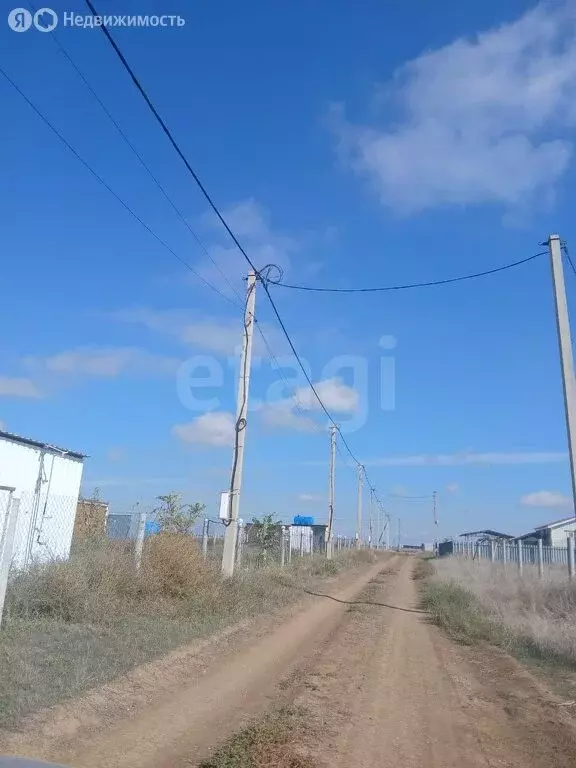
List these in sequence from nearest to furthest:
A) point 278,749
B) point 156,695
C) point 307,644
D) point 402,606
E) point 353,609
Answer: point 278,749
point 156,695
point 307,644
point 353,609
point 402,606

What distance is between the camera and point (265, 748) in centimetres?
511

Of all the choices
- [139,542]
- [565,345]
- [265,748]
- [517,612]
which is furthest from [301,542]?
[265,748]

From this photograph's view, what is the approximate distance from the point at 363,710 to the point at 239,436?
10311mm

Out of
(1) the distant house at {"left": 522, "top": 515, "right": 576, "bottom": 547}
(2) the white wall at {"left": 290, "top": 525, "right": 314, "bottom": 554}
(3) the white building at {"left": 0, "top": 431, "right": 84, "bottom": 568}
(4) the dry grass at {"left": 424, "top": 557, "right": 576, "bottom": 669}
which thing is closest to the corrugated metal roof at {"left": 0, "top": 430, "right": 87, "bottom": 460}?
(3) the white building at {"left": 0, "top": 431, "right": 84, "bottom": 568}

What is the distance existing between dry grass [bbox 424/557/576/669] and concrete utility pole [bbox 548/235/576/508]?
8.61ft

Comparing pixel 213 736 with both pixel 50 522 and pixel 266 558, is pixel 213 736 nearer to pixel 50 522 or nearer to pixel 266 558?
pixel 50 522

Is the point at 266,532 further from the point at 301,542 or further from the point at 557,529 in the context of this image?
the point at 557,529

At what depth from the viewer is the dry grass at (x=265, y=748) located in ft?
15.9

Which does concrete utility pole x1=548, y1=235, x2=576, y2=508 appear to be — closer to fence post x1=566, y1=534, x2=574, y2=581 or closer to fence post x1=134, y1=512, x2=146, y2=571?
fence post x1=566, y1=534, x2=574, y2=581

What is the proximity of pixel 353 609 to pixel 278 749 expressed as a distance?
37.3 feet

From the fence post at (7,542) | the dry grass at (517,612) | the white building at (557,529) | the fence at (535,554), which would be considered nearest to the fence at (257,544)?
the dry grass at (517,612)

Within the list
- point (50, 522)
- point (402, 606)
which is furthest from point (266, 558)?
point (50, 522)

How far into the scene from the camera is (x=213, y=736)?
561cm

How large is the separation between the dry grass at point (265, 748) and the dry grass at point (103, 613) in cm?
186
